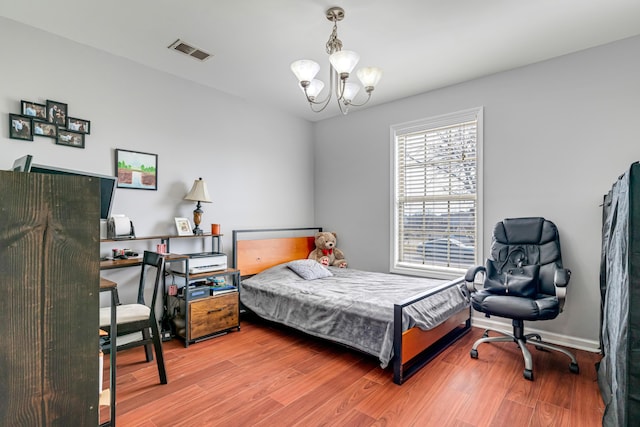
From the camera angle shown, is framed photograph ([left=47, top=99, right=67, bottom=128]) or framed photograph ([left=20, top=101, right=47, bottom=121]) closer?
framed photograph ([left=20, top=101, right=47, bottom=121])

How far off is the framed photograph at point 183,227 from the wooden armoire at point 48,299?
251 centimetres

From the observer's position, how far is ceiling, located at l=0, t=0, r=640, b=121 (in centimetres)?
221

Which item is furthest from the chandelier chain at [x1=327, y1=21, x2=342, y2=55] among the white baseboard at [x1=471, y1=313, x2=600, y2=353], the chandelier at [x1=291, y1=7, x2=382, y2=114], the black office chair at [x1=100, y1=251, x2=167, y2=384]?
the white baseboard at [x1=471, y1=313, x2=600, y2=353]

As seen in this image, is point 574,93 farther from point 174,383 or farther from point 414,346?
point 174,383

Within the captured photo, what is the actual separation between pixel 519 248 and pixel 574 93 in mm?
1434

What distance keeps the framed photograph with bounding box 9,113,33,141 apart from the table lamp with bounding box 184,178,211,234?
4.13 feet

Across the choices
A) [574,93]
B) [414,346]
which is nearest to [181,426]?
[414,346]

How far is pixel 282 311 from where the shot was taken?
3.11 m

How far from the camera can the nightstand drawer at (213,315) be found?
295 cm

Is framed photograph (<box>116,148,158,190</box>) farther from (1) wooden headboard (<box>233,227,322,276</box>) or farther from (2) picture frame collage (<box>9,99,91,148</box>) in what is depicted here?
(1) wooden headboard (<box>233,227,322,276</box>)

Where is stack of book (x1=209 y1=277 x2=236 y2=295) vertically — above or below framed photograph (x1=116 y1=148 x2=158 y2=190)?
below

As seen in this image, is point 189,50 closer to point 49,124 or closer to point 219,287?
point 49,124

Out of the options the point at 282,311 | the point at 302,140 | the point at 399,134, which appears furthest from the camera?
the point at 302,140

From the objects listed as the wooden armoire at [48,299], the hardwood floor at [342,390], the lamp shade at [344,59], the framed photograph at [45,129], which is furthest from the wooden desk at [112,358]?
the framed photograph at [45,129]
